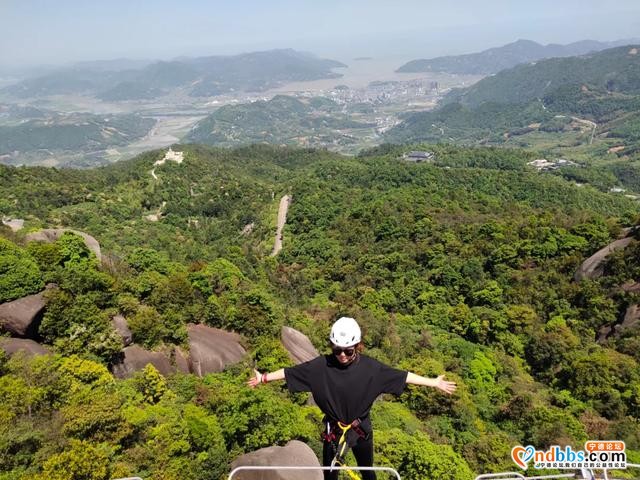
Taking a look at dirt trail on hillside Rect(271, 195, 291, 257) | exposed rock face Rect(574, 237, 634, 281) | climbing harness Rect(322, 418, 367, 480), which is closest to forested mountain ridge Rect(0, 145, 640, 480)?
exposed rock face Rect(574, 237, 634, 281)

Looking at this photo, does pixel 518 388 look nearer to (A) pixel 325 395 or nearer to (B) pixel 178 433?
(B) pixel 178 433

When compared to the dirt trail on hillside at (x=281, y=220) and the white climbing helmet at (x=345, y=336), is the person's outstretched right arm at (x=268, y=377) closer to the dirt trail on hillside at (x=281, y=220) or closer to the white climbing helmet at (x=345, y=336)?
the white climbing helmet at (x=345, y=336)

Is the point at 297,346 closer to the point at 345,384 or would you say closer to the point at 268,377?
the point at 268,377

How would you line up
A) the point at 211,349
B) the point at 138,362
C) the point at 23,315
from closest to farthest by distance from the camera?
the point at 23,315 < the point at 138,362 < the point at 211,349

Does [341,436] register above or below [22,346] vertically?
above

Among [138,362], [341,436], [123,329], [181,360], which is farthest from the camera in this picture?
[181,360]

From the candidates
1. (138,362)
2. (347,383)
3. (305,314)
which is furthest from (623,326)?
(347,383)

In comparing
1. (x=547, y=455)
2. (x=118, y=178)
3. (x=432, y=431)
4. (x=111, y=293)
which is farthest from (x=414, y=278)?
(x=118, y=178)
